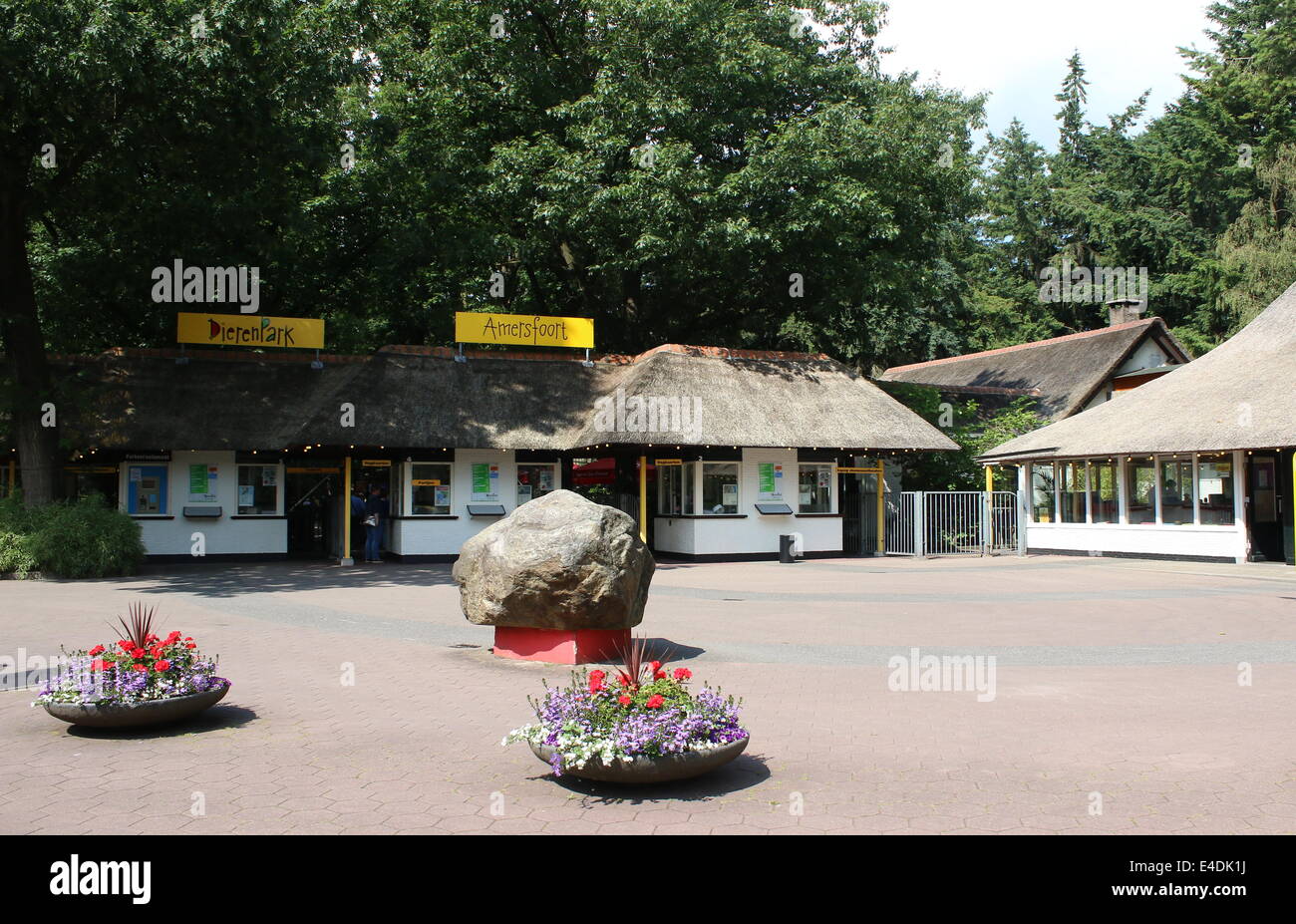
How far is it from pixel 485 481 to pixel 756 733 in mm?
19484

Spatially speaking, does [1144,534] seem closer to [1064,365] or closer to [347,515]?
[1064,365]

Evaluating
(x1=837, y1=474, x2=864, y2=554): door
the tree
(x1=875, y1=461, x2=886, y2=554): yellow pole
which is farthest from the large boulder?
(x1=837, y1=474, x2=864, y2=554): door

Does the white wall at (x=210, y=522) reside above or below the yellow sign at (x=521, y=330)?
below

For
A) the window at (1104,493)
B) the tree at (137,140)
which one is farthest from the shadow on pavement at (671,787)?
the window at (1104,493)

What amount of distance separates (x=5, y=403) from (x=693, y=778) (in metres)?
20.0

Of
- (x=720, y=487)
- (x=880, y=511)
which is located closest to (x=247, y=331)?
(x=720, y=487)

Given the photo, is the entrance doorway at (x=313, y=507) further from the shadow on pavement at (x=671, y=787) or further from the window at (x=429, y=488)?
the shadow on pavement at (x=671, y=787)

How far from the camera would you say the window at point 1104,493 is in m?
26.3

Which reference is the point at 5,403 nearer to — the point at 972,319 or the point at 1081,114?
the point at 972,319

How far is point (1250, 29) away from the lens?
4497 centimetres

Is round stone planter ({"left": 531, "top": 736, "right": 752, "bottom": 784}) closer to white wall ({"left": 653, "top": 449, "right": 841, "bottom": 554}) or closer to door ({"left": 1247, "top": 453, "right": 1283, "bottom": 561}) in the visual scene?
white wall ({"left": 653, "top": 449, "right": 841, "bottom": 554})

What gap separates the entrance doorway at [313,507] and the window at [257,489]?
1.22ft
